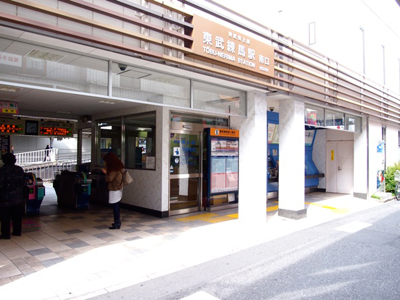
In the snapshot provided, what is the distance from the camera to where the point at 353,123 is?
11.0 meters

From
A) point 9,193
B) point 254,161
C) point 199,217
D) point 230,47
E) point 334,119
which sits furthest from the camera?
point 334,119

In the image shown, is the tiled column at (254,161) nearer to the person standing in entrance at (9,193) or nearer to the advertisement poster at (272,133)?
the advertisement poster at (272,133)

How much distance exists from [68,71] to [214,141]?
16.4 feet

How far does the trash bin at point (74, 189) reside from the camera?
8.60m

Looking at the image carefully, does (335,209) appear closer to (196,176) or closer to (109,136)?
(196,176)

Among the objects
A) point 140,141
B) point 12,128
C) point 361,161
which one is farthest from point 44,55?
point 361,161

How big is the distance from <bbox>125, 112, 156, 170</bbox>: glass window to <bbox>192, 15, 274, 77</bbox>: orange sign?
9.65ft

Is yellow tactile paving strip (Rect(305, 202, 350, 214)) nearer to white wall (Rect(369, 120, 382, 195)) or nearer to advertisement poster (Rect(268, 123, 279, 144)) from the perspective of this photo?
advertisement poster (Rect(268, 123, 279, 144))

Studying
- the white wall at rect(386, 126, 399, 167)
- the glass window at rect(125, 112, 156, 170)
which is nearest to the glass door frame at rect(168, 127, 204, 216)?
the glass window at rect(125, 112, 156, 170)

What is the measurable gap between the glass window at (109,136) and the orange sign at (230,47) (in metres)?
4.60

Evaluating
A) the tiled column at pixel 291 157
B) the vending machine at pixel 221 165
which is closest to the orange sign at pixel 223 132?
the vending machine at pixel 221 165

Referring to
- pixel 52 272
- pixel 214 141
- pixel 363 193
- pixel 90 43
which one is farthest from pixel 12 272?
pixel 363 193

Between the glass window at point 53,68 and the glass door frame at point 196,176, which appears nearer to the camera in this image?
the glass window at point 53,68

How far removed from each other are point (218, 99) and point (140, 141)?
288cm
